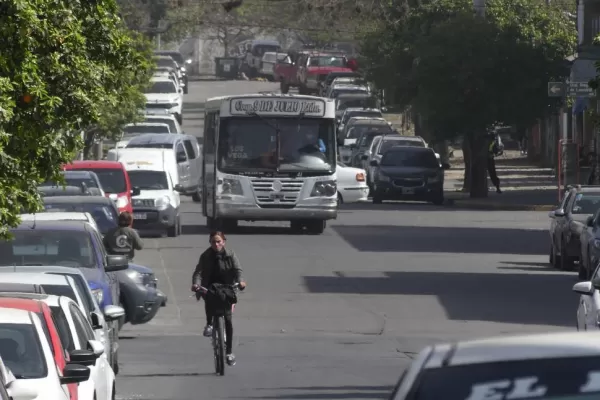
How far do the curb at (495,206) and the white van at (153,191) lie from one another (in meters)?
10.2

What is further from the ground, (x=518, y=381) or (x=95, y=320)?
(x=518, y=381)

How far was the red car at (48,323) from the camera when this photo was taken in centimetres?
1001

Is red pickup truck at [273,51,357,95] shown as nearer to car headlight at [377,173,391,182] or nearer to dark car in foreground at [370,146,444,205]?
dark car in foreground at [370,146,444,205]

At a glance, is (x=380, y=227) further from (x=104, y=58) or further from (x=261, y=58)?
(x=261, y=58)

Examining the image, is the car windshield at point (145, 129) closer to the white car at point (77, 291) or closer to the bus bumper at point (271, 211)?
the bus bumper at point (271, 211)

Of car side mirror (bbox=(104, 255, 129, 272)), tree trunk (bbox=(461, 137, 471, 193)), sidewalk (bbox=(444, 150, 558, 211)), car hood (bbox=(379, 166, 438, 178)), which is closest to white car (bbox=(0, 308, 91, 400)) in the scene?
car side mirror (bbox=(104, 255, 129, 272))

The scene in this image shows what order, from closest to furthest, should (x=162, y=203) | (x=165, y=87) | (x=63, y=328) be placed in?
(x=63, y=328) → (x=162, y=203) → (x=165, y=87)

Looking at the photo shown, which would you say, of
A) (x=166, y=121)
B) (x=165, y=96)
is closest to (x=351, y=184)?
(x=166, y=121)

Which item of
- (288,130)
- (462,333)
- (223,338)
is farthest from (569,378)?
(288,130)

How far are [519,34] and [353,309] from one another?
2524 centimetres

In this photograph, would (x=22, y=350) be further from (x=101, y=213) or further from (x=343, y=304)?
(x=101, y=213)

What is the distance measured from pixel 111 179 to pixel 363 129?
26.7m

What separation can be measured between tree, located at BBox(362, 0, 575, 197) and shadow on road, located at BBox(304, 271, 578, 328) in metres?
19.6

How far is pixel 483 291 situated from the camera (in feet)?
81.5
